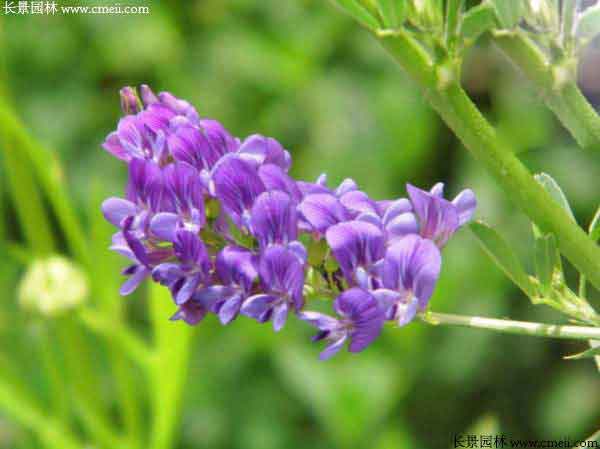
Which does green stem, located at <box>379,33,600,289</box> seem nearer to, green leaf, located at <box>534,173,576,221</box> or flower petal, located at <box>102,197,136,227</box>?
green leaf, located at <box>534,173,576,221</box>

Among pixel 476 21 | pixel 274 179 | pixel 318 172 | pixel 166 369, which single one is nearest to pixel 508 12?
pixel 476 21

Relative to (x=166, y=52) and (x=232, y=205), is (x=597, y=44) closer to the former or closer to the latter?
(x=232, y=205)

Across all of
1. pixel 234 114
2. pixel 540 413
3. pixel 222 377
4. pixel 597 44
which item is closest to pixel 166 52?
pixel 234 114

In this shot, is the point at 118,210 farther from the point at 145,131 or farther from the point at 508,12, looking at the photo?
the point at 508,12

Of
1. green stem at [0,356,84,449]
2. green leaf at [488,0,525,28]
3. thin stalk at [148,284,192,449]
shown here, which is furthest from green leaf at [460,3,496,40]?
green stem at [0,356,84,449]

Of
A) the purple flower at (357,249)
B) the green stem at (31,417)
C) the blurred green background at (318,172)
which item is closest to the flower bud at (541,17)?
the purple flower at (357,249)
